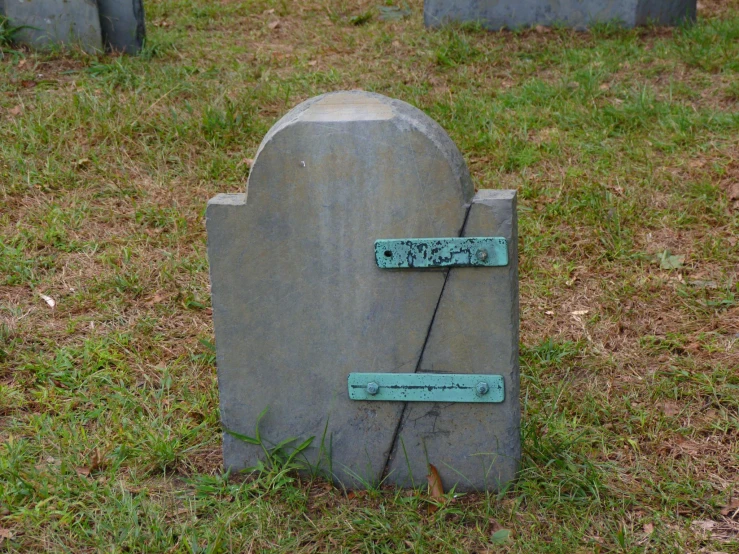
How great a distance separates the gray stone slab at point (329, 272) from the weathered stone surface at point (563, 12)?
13.8 feet

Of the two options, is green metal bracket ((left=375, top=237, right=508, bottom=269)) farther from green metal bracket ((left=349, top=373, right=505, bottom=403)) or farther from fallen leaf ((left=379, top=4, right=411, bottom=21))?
fallen leaf ((left=379, top=4, right=411, bottom=21))

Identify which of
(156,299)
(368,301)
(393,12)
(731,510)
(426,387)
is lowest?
(731,510)

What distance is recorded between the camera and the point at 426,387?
8.45ft

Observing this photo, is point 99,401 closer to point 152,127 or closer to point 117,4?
point 152,127

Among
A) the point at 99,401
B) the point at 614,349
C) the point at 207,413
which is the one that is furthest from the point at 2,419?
the point at 614,349

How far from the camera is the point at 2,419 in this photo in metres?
3.11

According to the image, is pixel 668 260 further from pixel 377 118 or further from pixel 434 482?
pixel 377 118

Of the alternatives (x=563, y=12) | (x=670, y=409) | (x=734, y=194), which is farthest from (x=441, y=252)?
(x=563, y=12)

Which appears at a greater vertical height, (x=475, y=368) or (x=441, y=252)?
(x=441, y=252)

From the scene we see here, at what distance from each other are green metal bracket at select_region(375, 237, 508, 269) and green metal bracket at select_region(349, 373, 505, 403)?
34 cm

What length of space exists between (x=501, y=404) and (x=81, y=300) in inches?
83.1

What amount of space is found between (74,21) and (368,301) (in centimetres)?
413

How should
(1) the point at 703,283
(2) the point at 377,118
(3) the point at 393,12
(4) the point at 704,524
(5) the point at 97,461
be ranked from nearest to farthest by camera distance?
(2) the point at 377,118
(4) the point at 704,524
(5) the point at 97,461
(1) the point at 703,283
(3) the point at 393,12

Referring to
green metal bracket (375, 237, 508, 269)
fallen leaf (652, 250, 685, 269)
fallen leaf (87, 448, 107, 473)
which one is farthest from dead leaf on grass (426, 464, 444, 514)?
fallen leaf (652, 250, 685, 269)
